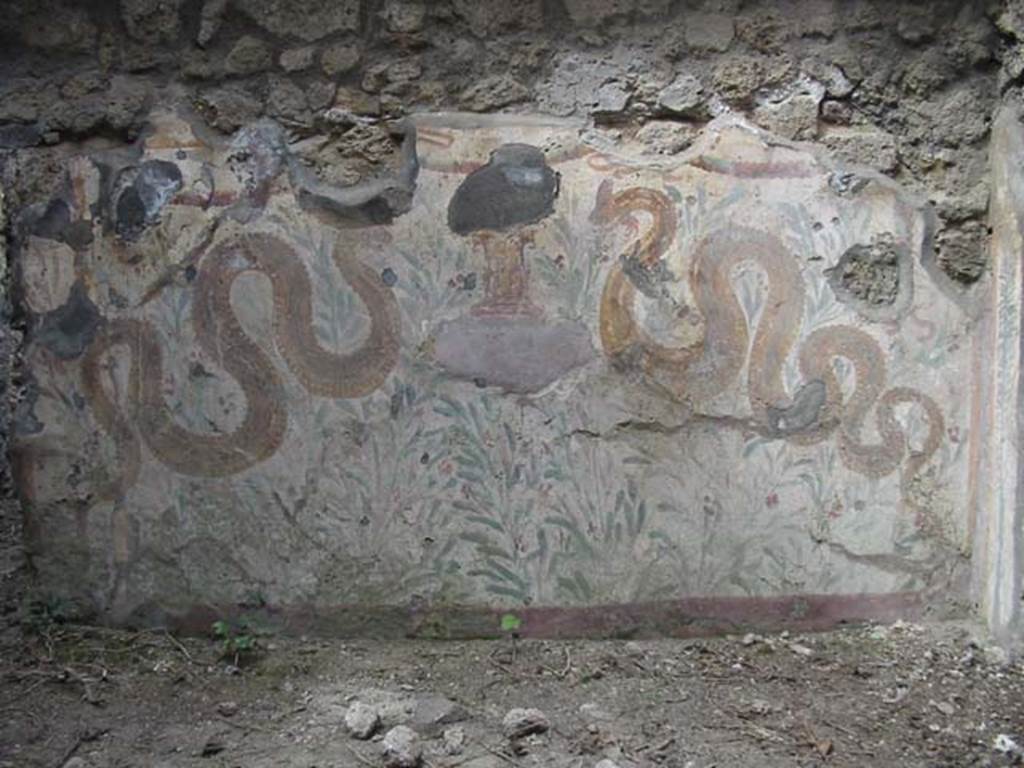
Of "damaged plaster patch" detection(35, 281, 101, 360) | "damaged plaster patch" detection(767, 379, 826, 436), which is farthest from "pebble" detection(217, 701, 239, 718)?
"damaged plaster patch" detection(767, 379, 826, 436)

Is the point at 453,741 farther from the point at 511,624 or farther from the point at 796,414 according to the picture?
the point at 796,414

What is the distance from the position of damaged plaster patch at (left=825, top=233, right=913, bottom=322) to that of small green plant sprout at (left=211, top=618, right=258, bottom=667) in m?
1.56

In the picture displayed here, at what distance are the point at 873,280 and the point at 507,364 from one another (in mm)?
871

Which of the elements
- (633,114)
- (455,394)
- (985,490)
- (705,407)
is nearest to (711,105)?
(633,114)

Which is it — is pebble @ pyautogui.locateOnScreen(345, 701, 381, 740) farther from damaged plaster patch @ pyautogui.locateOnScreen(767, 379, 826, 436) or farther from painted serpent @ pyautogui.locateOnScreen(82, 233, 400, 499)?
damaged plaster patch @ pyautogui.locateOnScreen(767, 379, 826, 436)

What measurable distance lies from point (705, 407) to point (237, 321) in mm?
1100

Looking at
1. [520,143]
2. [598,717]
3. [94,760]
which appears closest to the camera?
[94,760]

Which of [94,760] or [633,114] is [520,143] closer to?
[633,114]

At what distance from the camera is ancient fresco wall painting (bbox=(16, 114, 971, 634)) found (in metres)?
2.34

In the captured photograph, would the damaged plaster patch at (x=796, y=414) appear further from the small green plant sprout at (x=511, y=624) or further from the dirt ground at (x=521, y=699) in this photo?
the small green plant sprout at (x=511, y=624)

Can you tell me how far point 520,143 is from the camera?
2.35 metres

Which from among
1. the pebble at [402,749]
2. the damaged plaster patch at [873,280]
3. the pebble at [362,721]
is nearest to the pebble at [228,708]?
the pebble at [362,721]

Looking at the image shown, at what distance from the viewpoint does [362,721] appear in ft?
6.42

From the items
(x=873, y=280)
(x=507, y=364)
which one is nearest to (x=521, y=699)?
(x=507, y=364)
